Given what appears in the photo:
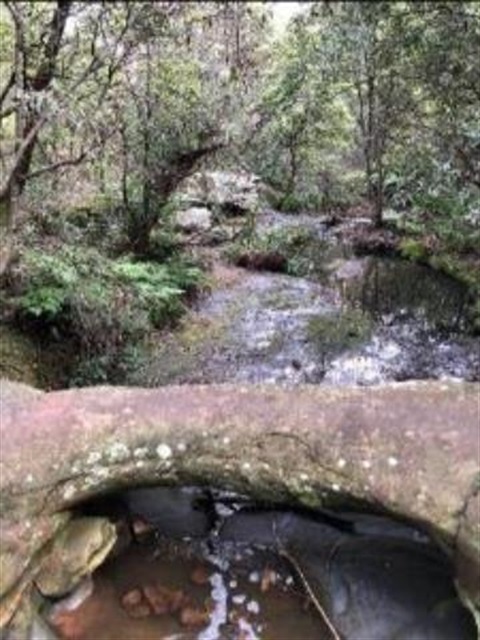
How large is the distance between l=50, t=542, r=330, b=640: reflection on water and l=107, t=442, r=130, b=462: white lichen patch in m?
1.02

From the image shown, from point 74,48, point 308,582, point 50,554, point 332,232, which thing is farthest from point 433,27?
point 332,232

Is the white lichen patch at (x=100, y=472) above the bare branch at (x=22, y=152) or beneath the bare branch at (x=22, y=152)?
beneath

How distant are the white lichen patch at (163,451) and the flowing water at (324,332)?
185 inches

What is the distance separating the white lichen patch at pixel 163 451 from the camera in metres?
6.34

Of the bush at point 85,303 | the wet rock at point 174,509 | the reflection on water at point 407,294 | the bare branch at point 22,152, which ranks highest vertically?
the bare branch at point 22,152

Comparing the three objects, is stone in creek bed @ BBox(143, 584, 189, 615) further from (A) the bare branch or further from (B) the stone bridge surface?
(A) the bare branch

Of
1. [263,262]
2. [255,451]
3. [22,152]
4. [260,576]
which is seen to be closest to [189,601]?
[260,576]

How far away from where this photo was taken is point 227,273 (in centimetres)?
1720

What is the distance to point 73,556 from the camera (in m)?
6.32

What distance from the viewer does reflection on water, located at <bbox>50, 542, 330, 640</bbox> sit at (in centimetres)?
625

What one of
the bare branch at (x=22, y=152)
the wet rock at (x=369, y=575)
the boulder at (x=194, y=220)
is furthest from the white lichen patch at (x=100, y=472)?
the boulder at (x=194, y=220)

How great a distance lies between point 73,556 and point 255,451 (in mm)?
1562

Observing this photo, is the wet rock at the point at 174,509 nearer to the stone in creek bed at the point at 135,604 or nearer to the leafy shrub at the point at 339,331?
the stone in creek bed at the point at 135,604

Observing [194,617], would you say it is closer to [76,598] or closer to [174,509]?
[76,598]
